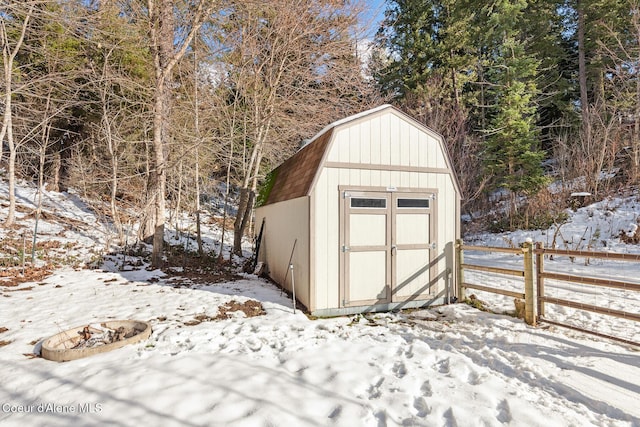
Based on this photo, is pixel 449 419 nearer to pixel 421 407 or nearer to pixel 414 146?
pixel 421 407

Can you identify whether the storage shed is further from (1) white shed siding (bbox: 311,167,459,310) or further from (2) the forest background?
(2) the forest background

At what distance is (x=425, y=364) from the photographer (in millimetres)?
3227

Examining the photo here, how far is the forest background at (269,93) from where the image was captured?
811 centimetres

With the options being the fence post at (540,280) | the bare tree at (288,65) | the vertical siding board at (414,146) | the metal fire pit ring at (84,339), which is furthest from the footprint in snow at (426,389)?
the bare tree at (288,65)

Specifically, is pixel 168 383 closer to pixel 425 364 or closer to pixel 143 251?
pixel 425 364

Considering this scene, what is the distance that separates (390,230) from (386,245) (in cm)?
26

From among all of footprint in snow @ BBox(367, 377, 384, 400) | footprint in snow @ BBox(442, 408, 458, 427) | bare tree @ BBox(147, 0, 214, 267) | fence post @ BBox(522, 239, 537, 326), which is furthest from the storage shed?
bare tree @ BBox(147, 0, 214, 267)

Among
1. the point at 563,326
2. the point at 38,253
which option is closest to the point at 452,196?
the point at 563,326

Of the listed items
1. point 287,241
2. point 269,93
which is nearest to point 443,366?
point 287,241

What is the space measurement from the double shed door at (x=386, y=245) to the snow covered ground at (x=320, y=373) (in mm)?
469

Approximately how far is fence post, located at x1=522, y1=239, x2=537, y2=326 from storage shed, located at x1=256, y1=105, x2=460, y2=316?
4.19ft

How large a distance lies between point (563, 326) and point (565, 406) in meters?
1.96

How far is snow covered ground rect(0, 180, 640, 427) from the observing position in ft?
7.88

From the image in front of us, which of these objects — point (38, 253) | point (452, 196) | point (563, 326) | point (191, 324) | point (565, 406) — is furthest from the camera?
point (38, 253)
